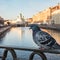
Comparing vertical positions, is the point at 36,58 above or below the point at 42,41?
below

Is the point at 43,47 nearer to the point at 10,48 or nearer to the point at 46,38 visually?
the point at 46,38

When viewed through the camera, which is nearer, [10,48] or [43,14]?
Answer: [10,48]

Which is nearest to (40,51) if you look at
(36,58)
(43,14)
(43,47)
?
(43,47)

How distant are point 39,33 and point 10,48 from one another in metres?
0.52

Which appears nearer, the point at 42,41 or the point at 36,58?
the point at 42,41

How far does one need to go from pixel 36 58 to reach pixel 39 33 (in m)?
→ 1.31

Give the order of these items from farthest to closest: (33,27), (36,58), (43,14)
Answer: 1. (43,14)
2. (36,58)
3. (33,27)

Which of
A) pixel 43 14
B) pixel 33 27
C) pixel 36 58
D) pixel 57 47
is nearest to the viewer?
pixel 57 47

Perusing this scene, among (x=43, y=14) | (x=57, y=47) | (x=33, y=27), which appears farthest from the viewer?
(x=43, y=14)

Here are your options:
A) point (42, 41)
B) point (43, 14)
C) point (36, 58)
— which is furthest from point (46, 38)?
point (43, 14)

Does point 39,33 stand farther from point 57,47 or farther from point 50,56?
point 50,56

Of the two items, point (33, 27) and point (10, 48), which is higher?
point (33, 27)

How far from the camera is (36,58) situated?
6211mm

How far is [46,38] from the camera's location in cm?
496
